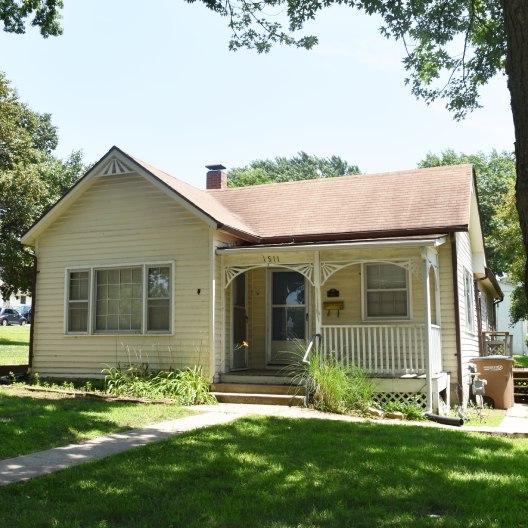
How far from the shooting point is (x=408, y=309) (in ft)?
42.8

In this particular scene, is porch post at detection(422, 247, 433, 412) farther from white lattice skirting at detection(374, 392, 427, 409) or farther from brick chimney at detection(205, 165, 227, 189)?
brick chimney at detection(205, 165, 227, 189)

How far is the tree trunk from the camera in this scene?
3.93m

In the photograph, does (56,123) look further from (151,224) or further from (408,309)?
(408,309)

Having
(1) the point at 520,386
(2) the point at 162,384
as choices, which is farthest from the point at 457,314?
(2) the point at 162,384

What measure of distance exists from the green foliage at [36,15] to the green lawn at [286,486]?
26.0ft

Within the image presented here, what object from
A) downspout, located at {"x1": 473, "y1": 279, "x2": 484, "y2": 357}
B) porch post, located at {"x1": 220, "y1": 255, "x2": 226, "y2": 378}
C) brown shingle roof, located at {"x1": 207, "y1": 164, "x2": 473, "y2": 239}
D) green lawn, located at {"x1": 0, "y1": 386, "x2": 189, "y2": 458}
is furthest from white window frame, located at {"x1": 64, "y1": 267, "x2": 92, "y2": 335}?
downspout, located at {"x1": 473, "y1": 279, "x2": 484, "y2": 357}

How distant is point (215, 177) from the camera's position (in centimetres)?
1927

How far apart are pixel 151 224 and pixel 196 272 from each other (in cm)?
167

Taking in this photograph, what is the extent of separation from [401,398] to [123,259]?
686 cm

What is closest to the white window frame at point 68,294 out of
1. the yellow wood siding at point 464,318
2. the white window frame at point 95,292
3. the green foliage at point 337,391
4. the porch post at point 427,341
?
the white window frame at point 95,292

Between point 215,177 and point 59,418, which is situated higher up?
point 215,177

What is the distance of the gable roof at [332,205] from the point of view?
1308 cm

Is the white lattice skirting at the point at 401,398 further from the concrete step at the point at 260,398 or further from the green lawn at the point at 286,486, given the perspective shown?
the green lawn at the point at 286,486

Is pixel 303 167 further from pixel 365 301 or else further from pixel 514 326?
pixel 365 301
